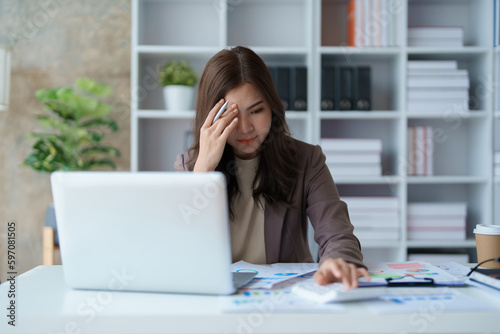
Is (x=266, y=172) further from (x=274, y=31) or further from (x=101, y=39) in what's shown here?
(x=101, y=39)

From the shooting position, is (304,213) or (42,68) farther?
(42,68)

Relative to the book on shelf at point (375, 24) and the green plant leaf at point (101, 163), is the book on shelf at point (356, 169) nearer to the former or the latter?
the book on shelf at point (375, 24)

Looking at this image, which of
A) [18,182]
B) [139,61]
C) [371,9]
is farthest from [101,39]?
[371,9]

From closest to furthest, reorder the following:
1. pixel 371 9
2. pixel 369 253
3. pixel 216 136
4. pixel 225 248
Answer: pixel 225 248 → pixel 216 136 → pixel 371 9 → pixel 369 253

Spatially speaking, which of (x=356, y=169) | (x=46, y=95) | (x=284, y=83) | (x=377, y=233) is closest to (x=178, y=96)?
(x=284, y=83)

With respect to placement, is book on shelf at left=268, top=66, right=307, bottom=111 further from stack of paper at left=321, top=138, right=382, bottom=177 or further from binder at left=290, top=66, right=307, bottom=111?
stack of paper at left=321, top=138, right=382, bottom=177

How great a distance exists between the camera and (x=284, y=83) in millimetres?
2494

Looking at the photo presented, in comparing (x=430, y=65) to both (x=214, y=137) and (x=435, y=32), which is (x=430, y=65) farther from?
(x=214, y=137)

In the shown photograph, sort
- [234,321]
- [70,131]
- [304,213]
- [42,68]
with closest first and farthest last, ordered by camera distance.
Answer: 1. [234,321]
2. [304,213]
3. [70,131]
4. [42,68]

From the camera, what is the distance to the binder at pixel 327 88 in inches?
98.3

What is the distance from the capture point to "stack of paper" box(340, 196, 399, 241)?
8.23 feet

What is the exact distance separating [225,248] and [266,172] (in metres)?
0.69

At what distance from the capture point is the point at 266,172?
150 centimetres

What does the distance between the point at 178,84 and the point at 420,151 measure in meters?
1.39
